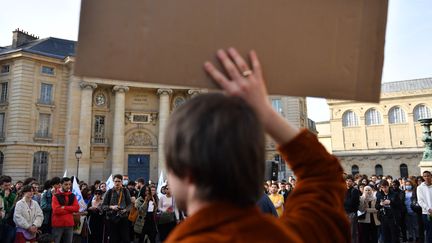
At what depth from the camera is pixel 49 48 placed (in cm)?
3403

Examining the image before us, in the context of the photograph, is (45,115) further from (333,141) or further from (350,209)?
(333,141)

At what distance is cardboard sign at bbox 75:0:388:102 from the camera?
1.05 m

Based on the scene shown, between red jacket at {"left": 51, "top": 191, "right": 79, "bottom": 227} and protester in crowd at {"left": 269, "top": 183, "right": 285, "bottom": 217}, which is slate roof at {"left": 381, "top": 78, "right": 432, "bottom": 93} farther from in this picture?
red jacket at {"left": 51, "top": 191, "right": 79, "bottom": 227}

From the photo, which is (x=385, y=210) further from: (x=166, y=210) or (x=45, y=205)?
(x=45, y=205)

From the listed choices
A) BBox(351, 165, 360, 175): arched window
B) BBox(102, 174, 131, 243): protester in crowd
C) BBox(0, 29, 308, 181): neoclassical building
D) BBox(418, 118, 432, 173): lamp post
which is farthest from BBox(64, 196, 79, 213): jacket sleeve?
BBox(351, 165, 360, 175): arched window

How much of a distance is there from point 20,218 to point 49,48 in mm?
31579

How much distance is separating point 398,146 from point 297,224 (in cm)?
5245

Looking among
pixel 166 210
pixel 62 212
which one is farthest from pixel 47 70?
pixel 62 212

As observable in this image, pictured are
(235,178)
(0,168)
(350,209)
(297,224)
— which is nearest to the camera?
(235,178)

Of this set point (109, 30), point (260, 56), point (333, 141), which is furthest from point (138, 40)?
point (333, 141)

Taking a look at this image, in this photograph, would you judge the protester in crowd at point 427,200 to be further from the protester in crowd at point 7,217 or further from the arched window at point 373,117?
the arched window at point 373,117

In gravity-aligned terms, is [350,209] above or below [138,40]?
below

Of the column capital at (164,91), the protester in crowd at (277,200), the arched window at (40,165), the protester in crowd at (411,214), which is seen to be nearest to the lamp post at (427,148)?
the protester in crowd at (411,214)

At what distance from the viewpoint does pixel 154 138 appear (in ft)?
110
